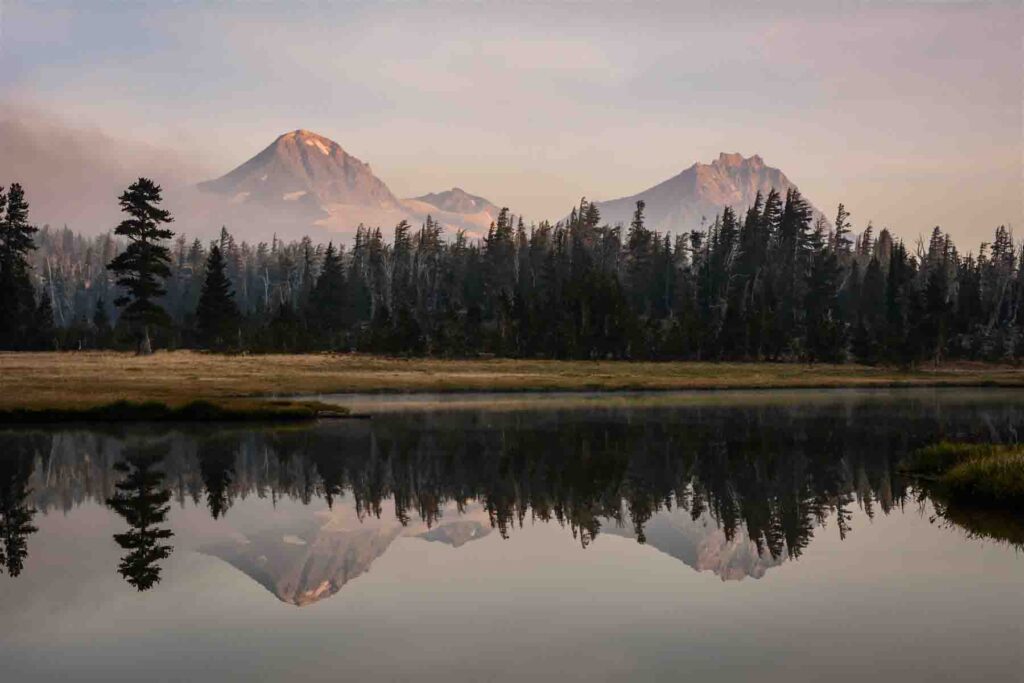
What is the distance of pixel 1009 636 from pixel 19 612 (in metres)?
13.7

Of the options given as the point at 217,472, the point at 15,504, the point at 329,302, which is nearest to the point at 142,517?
the point at 15,504

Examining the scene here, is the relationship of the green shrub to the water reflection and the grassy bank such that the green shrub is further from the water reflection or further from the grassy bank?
the water reflection

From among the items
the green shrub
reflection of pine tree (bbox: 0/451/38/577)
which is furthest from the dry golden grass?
the green shrub

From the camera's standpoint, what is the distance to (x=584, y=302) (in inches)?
4405

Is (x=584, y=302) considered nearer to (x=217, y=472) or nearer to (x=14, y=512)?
(x=217, y=472)

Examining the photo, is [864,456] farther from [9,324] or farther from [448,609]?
[9,324]

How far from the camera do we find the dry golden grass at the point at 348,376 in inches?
2244

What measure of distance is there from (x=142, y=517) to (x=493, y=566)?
9143 millimetres

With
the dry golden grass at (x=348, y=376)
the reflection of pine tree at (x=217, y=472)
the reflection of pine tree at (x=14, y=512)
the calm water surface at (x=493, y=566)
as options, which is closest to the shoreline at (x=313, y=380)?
the dry golden grass at (x=348, y=376)

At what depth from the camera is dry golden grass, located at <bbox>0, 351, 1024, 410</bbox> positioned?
57000mm

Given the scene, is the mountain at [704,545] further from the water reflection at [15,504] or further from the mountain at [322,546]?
the water reflection at [15,504]

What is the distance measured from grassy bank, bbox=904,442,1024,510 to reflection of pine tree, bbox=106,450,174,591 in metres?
18.1

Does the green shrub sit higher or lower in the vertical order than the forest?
lower

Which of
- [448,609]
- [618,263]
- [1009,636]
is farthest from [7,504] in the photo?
[618,263]
